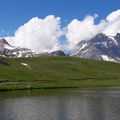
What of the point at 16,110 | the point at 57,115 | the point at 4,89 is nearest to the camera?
the point at 57,115

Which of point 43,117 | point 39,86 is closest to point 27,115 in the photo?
point 43,117

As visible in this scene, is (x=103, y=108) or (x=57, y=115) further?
(x=103, y=108)

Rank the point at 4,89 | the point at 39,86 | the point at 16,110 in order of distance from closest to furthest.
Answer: the point at 16,110 → the point at 4,89 → the point at 39,86

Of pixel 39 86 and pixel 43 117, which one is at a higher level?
pixel 39 86

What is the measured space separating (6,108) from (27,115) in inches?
575

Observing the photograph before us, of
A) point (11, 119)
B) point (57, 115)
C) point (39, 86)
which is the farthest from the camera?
point (39, 86)

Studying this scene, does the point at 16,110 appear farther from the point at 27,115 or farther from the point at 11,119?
the point at 11,119

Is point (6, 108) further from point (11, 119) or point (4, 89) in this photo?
point (4, 89)

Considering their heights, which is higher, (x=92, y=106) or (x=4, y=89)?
(x=4, y=89)

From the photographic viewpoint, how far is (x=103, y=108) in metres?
99.4

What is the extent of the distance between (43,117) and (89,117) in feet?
33.1

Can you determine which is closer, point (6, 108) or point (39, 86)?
point (6, 108)

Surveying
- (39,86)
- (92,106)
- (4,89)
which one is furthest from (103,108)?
(39,86)

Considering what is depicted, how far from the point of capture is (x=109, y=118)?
8131 cm
